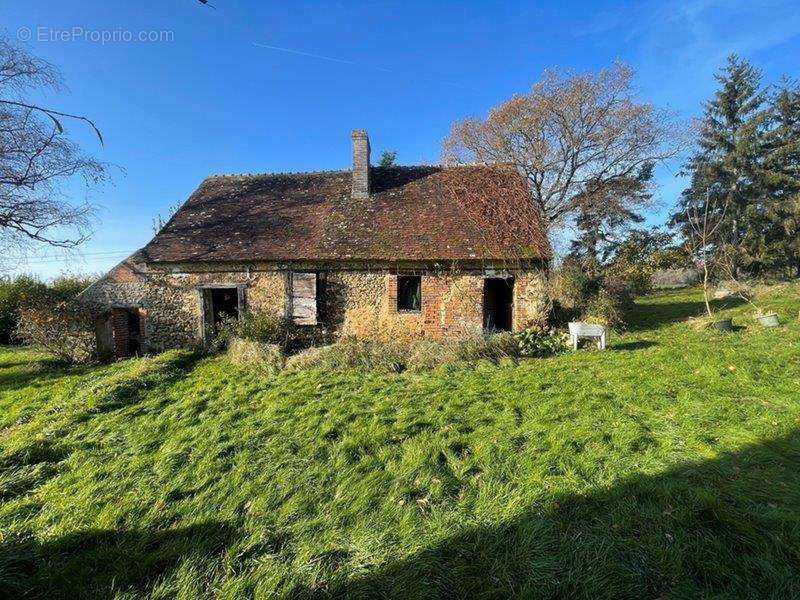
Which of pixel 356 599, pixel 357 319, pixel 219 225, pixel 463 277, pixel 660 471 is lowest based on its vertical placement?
pixel 356 599

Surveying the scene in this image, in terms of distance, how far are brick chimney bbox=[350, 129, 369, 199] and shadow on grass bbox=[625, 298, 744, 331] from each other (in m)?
9.54

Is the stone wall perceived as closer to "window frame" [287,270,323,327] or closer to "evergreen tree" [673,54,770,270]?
"window frame" [287,270,323,327]

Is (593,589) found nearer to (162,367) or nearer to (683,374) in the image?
(683,374)

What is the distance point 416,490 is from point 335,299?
709cm

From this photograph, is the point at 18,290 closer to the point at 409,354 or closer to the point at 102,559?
the point at 409,354

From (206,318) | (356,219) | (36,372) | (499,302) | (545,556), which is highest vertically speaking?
(356,219)

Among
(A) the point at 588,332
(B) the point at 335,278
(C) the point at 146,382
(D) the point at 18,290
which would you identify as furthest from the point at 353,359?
(D) the point at 18,290

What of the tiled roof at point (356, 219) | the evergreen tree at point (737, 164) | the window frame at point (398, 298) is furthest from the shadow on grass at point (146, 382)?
the evergreen tree at point (737, 164)

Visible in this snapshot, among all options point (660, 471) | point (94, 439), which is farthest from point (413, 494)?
point (94, 439)

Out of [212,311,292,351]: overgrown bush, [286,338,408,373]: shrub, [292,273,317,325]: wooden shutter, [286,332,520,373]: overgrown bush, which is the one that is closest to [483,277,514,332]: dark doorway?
[286,332,520,373]: overgrown bush

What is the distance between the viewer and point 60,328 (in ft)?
30.7

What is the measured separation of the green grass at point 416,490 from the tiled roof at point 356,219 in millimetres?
4593

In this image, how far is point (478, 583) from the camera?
2.56m

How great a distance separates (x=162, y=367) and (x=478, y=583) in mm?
7946
